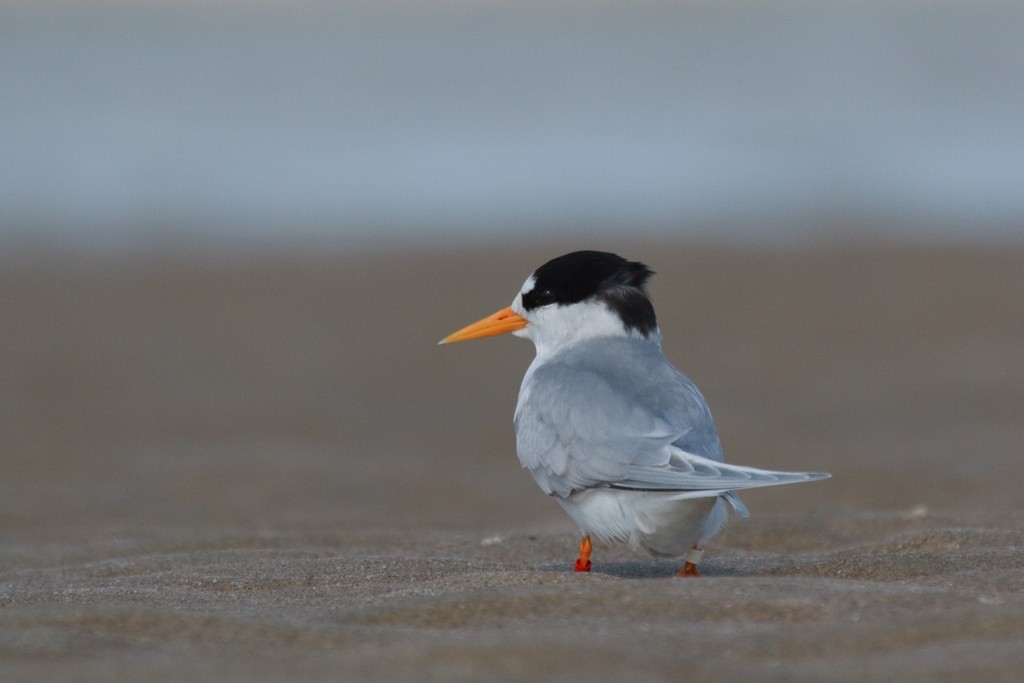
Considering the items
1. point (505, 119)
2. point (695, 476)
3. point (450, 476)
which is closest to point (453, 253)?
point (450, 476)

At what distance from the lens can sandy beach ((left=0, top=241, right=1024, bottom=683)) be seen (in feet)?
9.39

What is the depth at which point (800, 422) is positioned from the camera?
7691 millimetres

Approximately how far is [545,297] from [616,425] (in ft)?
2.53

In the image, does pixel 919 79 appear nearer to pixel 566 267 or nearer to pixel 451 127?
pixel 451 127

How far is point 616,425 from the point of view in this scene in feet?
13.3

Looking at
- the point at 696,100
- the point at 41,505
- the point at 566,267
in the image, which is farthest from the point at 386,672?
the point at 696,100

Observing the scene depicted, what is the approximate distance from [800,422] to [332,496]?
2606 mm

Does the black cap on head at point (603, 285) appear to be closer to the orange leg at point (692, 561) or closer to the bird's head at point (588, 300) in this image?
the bird's head at point (588, 300)

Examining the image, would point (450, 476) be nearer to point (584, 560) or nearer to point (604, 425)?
point (584, 560)

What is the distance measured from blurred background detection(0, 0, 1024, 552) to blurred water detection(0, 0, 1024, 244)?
0.07 meters

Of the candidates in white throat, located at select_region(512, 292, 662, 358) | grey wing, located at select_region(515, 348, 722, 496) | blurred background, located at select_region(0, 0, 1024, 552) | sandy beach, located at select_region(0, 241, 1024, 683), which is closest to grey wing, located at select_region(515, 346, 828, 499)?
grey wing, located at select_region(515, 348, 722, 496)

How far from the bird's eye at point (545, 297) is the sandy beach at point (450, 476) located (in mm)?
843

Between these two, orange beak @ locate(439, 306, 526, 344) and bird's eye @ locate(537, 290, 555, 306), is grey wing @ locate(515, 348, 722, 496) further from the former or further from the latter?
orange beak @ locate(439, 306, 526, 344)

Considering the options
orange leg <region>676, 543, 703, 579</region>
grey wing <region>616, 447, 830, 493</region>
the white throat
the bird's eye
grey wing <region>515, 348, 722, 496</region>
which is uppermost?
the bird's eye
